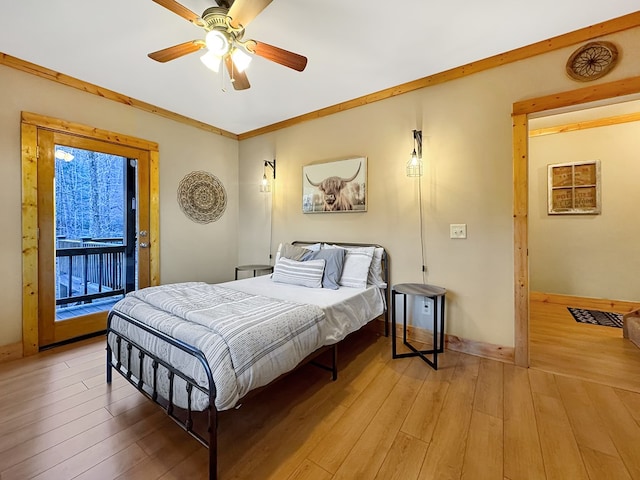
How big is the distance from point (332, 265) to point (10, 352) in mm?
3044

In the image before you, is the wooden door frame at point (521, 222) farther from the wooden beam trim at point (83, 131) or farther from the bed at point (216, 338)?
the wooden beam trim at point (83, 131)

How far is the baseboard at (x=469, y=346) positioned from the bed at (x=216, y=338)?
61 cm

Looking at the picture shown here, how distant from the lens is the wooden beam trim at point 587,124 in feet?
12.2

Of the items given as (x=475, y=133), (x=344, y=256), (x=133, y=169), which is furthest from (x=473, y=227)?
(x=133, y=169)

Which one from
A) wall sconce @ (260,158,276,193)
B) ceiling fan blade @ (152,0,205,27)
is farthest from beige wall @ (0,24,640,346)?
ceiling fan blade @ (152,0,205,27)

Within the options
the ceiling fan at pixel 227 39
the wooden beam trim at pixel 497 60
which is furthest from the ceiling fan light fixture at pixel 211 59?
the wooden beam trim at pixel 497 60

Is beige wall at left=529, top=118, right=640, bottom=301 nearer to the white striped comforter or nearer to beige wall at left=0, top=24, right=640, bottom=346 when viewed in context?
beige wall at left=0, top=24, right=640, bottom=346

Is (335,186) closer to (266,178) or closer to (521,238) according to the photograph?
(266,178)

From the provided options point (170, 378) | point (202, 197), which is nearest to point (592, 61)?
point (170, 378)

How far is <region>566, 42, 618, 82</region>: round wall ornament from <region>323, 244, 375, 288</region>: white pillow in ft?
7.26

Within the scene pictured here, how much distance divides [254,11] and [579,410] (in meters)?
3.22

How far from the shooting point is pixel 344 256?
9.95 ft

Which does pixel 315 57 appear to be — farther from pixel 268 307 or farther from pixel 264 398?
pixel 264 398

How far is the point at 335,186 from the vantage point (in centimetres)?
347
